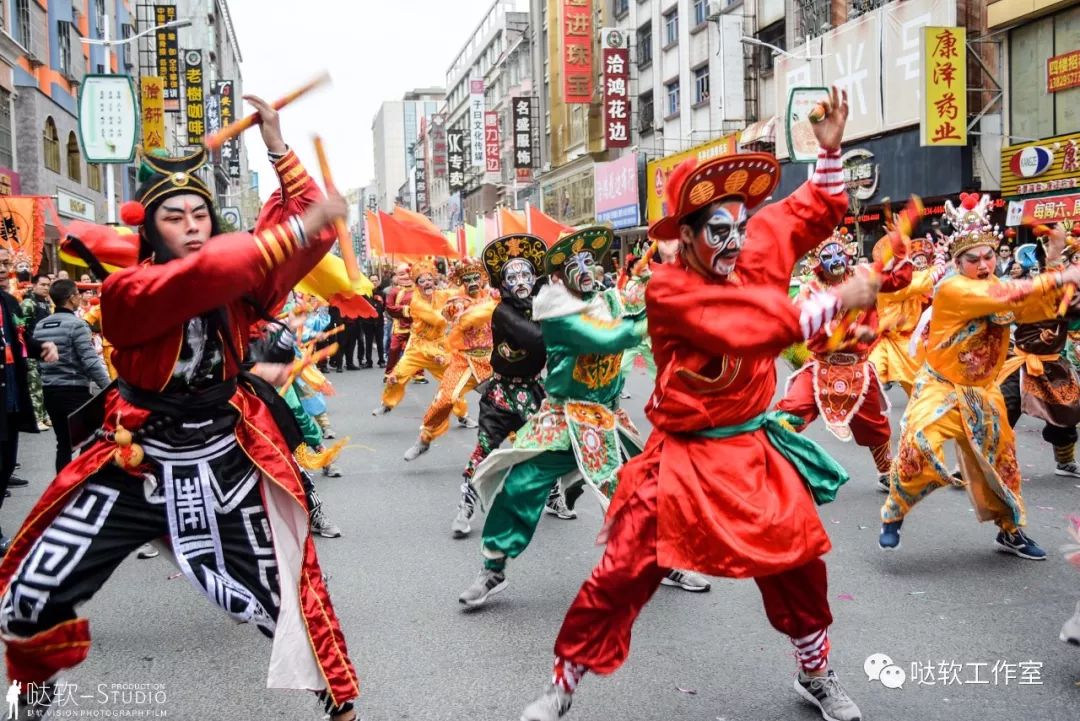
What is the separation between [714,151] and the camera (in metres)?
27.0

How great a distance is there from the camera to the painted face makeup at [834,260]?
292 inches

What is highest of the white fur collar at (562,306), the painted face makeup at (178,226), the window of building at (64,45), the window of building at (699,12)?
the window of building at (699,12)

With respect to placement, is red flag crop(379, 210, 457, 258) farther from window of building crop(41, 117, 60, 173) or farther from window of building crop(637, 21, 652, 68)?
window of building crop(637, 21, 652, 68)

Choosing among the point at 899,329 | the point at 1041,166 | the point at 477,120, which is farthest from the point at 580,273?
the point at 477,120

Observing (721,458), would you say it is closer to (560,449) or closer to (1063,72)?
(560,449)

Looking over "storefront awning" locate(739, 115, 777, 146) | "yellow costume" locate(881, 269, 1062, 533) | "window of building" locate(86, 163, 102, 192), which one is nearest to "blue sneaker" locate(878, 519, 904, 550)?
"yellow costume" locate(881, 269, 1062, 533)

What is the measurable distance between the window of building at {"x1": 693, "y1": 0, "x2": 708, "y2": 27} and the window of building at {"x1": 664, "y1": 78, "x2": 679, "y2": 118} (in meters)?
2.24

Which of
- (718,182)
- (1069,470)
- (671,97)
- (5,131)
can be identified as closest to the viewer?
(718,182)

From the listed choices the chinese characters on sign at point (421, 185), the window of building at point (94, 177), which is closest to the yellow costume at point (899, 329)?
the window of building at point (94, 177)

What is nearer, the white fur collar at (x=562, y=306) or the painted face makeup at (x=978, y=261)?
the white fur collar at (x=562, y=306)

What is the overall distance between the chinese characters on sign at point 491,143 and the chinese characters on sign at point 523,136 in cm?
775

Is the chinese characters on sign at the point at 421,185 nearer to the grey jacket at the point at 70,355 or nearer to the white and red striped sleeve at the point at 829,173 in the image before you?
the grey jacket at the point at 70,355

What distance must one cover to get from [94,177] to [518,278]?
96.1 feet

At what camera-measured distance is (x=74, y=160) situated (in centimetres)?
2800
